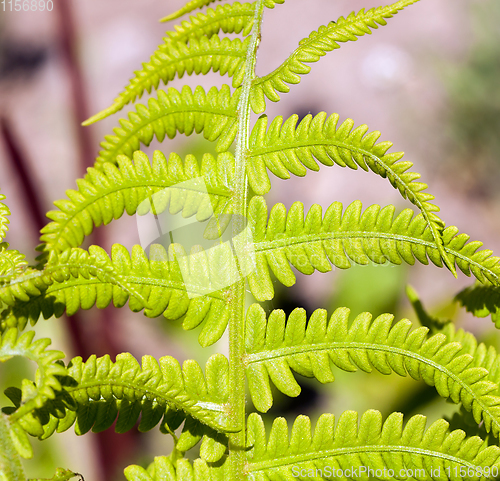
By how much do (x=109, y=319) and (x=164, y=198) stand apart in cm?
146

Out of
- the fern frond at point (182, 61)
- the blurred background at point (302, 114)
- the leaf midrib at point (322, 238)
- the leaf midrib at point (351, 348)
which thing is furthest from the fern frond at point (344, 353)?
the blurred background at point (302, 114)

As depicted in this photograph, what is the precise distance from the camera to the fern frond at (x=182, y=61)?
0.82m

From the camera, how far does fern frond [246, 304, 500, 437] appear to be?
688 millimetres

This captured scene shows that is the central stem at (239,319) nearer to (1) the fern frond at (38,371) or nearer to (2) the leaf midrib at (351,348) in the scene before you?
(2) the leaf midrib at (351,348)

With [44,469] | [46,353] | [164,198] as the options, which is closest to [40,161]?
[44,469]

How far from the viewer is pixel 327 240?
0.75 meters

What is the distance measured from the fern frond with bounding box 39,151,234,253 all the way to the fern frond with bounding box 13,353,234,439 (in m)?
0.23

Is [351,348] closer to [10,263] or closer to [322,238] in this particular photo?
[322,238]

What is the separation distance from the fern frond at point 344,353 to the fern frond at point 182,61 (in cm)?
47

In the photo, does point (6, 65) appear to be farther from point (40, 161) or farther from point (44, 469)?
point (44, 469)

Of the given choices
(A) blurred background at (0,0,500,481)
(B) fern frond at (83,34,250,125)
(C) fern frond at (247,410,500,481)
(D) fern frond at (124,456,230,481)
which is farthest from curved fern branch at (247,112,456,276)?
(A) blurred background at (0,0,500,481)

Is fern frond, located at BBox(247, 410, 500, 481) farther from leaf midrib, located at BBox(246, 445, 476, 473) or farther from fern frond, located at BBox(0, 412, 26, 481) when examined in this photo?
fern frond, located at BBox(0, 412, 26, 481)

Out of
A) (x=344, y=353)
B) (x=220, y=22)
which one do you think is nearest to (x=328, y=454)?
(x=344, y=353)

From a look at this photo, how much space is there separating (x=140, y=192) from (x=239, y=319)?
11.2 inches
